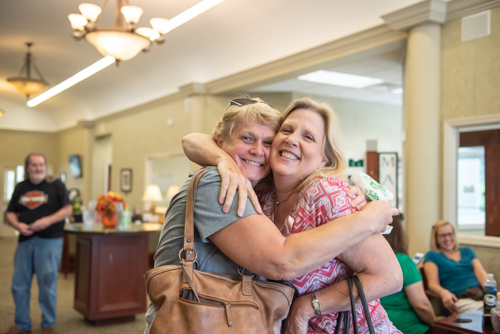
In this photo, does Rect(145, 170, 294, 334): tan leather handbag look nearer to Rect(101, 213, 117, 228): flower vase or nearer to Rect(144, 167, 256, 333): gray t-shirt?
Rect(144, 167, 256, 333): gray t-shirt

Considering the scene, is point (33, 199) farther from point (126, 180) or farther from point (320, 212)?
point (126, 180)

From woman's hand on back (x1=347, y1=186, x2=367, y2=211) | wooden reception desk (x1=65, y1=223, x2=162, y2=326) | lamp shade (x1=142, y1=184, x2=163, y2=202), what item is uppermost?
woman's hand on back (x1=347, y1=186, x2=367, y2=211)

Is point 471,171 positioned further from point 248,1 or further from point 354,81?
point 354,81

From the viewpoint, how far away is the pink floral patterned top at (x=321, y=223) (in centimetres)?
152

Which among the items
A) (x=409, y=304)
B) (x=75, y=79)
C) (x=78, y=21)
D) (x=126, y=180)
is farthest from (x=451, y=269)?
(x=75, y=79)

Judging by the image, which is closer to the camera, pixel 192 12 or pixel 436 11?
pixel 436 11

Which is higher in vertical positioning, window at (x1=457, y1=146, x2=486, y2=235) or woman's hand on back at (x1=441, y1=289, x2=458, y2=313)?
window at (x1=457, y1=146, x2=486, y2=235)

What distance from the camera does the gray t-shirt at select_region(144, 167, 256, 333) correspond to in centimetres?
143

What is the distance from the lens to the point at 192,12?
692 centimetres

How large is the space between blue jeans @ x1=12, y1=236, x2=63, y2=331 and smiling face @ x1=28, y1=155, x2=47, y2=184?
0.63 m

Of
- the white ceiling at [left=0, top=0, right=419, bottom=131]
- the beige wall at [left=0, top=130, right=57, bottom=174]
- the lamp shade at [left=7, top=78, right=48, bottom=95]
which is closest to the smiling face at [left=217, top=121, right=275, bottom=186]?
the white ceiling at [left=0, top=0, right=419, bottom=131]

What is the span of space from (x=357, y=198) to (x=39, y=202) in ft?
13.9

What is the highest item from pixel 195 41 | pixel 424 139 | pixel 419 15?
pixel 195 41

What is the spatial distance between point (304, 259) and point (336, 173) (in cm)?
48
